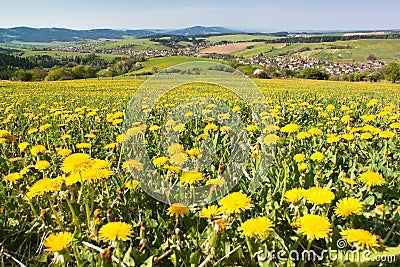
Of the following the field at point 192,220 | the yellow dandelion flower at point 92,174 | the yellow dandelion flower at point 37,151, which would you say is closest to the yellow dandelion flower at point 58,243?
the field at point 192,220

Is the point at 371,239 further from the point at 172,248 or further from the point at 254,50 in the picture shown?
the point at 254,50

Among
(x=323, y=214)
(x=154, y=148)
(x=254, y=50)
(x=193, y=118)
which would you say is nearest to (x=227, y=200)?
(x=323, y=214)

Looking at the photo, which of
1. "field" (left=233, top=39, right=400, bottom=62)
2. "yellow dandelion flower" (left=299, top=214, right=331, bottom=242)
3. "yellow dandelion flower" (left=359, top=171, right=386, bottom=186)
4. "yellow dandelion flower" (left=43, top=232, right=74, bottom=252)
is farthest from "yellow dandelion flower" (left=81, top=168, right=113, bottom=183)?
"field" (left=233, top=39, right=400, bottom=62)

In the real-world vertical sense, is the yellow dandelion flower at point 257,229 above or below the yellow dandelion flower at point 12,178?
above

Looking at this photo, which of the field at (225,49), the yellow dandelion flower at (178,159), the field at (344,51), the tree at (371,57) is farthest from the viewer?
the field at (225,49)

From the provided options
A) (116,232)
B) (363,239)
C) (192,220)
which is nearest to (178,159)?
(192,220)

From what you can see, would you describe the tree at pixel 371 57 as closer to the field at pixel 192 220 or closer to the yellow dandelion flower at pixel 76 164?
the field at pixel 192 220

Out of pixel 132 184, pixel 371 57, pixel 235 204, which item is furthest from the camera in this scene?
pixel 371 57

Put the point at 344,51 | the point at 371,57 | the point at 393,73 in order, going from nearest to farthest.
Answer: the point at 393,73
the point at 371,57
the point at 344,51

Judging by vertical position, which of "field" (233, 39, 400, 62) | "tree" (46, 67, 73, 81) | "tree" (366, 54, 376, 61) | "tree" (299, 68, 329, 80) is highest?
"field" (233, 39, 400, 62)

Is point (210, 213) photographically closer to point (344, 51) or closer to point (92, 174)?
point (92, 174)

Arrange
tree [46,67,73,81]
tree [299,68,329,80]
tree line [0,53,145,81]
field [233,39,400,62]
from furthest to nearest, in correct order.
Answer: field [233,39,400,62], tree [299,68,329,80], tree line [0,53,145,81], tree [46,67,73,81]

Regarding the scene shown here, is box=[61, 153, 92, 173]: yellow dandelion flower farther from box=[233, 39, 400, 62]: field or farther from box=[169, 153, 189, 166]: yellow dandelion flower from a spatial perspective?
box=[233, 39, 400, 62]: field

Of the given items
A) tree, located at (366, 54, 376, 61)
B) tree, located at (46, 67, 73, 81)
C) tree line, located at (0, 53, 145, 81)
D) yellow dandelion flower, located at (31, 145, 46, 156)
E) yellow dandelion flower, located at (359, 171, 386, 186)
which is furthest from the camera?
tree, located at (366, 54, 376, 61)
